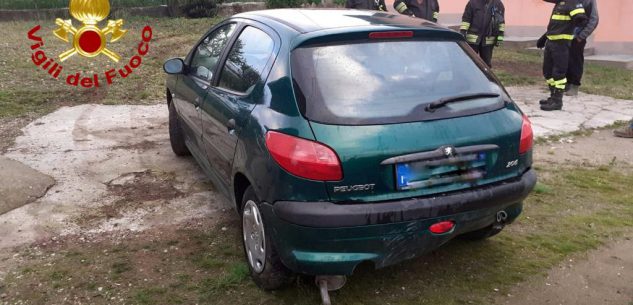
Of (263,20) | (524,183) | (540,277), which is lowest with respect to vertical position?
(540,277)

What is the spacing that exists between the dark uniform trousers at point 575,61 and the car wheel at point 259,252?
6632mm

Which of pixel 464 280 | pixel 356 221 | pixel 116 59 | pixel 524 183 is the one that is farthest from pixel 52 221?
pixel 116 59

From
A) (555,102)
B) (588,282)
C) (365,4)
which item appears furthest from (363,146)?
(365,4)

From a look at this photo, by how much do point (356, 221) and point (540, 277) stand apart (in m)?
1.45

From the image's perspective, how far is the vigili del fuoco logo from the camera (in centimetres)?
900

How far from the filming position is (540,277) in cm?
335

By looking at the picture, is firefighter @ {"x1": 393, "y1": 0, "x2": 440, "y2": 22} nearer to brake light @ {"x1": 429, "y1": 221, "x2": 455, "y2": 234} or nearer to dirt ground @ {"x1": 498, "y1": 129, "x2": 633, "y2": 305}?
dirt ground @ {"x1": 498, "y1": 129, "x2": 633, "y2": 305}

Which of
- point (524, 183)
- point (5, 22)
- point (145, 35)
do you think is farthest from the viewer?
point (5, 22)

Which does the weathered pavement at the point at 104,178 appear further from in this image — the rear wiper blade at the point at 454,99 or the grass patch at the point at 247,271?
the rear wiper blade at the point at 454,99

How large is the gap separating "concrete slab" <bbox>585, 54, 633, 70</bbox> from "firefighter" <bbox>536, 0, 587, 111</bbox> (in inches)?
158

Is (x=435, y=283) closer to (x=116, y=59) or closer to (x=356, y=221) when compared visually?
(x=356, y=221)

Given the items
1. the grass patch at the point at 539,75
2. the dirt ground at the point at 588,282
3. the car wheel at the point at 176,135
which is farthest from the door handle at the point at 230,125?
the grass patch at the point at 539,75

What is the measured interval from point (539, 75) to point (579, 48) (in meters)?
2.16

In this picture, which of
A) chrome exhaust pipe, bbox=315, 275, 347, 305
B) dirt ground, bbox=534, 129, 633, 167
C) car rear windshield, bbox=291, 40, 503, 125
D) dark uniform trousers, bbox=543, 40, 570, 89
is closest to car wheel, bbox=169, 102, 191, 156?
car rear windshield, bbox=291, 40, 503, 125
